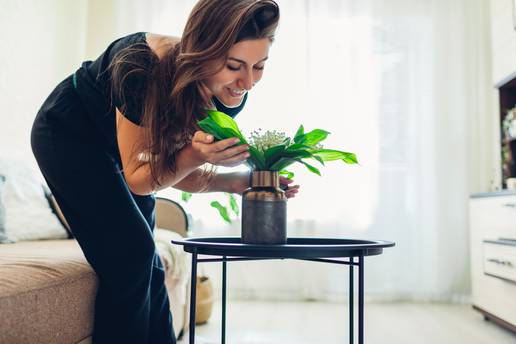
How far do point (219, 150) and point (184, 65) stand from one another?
219mm

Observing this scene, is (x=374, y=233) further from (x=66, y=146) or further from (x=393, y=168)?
(x=66, y=146)

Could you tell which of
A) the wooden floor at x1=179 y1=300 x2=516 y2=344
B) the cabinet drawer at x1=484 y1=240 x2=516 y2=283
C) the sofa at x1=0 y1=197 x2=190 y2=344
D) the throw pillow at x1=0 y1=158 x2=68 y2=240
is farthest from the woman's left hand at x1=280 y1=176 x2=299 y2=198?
the cabinet drawer at x1=484 y1=240 x2=516 y2=283

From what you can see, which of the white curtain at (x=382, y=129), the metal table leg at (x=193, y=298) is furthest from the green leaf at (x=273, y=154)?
the white curtain at (x=382, y=129)

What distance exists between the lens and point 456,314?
284cm

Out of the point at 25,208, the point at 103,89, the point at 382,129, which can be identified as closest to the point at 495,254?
the point at 382,129

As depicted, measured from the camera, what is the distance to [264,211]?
114 cm

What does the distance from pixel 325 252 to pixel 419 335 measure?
1.52 metres

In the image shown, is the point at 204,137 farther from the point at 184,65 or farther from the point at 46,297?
the point at 46,297

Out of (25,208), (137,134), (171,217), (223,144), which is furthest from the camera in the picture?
(171,217)

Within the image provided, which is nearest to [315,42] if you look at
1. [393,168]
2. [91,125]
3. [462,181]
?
[393,168]

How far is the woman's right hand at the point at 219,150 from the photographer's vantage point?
3.36 feet

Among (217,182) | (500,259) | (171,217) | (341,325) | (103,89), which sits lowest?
(341,325)

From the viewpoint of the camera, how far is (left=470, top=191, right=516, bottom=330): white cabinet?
2.29 metres

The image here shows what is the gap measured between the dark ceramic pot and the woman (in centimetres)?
11
